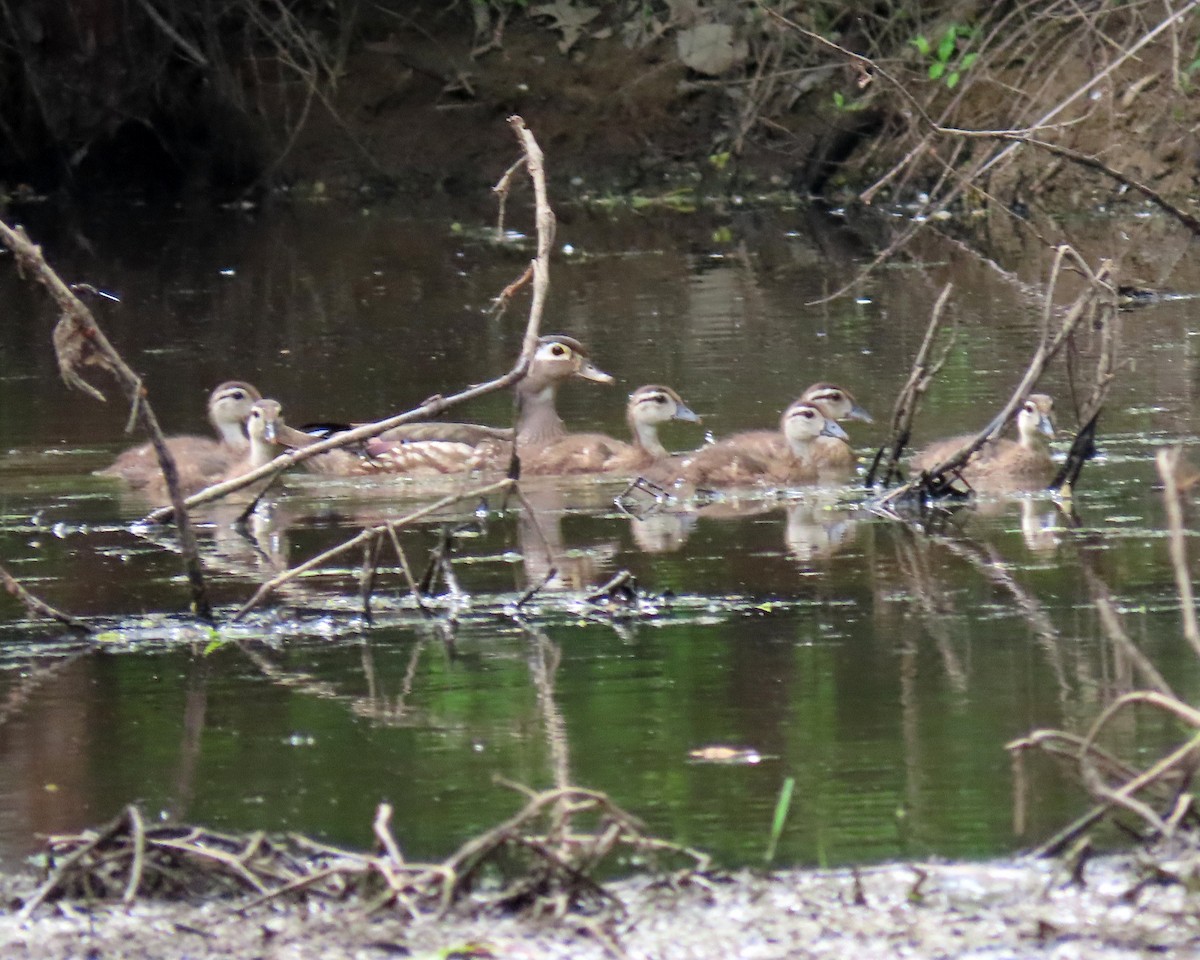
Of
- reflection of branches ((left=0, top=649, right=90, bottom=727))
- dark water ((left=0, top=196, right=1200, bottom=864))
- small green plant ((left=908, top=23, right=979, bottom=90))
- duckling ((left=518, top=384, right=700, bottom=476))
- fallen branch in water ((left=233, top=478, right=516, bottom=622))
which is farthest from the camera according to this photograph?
small green plant ((left=908, top=23, right=979, bottom=90))

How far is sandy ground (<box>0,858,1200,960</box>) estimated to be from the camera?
4.00 meters

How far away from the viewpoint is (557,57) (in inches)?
1021

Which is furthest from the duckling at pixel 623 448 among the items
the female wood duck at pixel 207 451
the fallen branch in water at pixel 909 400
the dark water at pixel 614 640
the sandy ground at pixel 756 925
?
the sandy ground at pixel 756 925

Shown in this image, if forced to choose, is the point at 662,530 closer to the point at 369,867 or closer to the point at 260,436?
the point at 260,436

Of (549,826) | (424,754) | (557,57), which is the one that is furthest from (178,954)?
(557,57)

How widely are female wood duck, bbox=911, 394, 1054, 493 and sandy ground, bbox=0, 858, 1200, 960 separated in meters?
4.87

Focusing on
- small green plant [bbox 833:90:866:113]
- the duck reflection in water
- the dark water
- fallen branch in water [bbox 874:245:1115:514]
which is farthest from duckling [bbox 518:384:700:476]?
small green plant [bbox 833:90:866:113]

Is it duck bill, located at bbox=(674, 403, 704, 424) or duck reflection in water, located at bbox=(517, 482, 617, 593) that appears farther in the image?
duck bill, located at bbox=(674, 403, 704, 424)

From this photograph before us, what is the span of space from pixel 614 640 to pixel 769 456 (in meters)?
3.45

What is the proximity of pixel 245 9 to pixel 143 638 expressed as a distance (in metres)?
18.2

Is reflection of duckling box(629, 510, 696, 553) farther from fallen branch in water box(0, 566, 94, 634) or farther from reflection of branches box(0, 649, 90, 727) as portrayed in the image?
reflection of branches box(0, 649, 90, 727)

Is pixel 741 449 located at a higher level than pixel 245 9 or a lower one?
lower

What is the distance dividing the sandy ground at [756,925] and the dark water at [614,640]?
0.21m

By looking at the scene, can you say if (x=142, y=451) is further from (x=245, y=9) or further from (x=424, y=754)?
(x=245, y=9)
